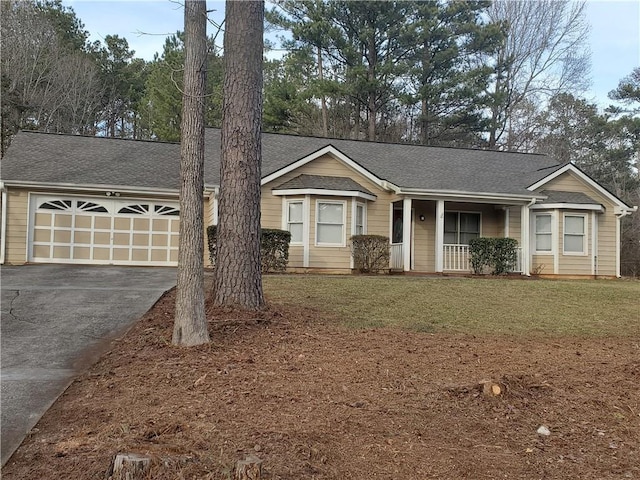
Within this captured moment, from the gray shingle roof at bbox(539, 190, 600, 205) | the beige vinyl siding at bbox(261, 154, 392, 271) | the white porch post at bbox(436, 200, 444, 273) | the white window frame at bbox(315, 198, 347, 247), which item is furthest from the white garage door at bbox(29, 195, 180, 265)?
the gray shingle roof at bbox(539, 190, 600, 205)

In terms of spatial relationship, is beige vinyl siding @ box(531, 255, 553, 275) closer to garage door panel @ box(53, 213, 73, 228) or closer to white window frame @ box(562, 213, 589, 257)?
white window frame @ box(562, 213, 589, 257)

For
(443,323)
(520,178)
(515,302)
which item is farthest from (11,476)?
(520,178)

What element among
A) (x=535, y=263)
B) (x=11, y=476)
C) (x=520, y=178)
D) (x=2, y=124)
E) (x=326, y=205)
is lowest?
(x=11, y=476)

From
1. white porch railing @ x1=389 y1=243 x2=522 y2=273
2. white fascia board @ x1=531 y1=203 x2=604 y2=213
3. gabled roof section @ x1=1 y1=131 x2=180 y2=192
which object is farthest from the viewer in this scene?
white fascia board @ x1=531 y1=203 x2=604 y2=213

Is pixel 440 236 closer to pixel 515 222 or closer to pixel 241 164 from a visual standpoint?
pixel 515 222

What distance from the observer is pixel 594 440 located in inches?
142

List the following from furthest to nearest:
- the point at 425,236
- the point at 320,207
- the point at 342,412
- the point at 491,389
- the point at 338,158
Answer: the point at 425,236 < the point at 338,158 < the point at 320,207 < the point at 491,389 < the point at 342,412

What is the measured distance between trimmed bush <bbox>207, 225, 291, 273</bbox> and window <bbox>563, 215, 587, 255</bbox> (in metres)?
Result: 9.17

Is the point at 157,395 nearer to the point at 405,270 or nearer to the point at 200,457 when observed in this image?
the point at 200,457

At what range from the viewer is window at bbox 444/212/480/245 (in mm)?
17016

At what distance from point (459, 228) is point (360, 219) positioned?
146 inches

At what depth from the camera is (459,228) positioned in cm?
1709

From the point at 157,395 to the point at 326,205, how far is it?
1100 centimetres

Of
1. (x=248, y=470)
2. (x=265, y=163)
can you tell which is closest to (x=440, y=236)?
(x=265, y=163)
